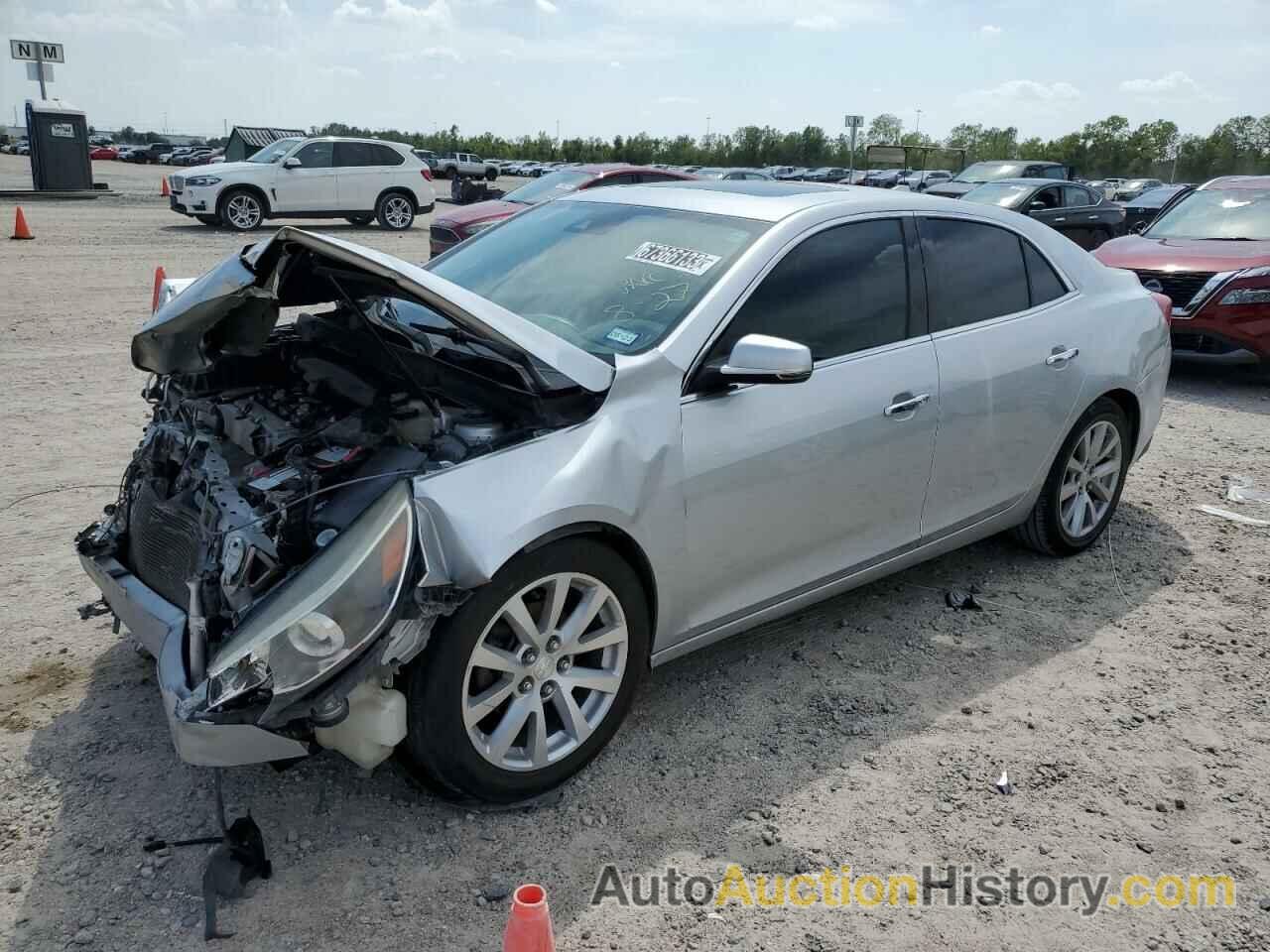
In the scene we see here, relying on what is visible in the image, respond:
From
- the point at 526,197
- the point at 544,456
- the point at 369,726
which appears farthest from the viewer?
the point at 526,197

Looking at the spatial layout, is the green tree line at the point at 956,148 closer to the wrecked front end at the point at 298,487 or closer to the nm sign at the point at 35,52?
the nm sign at the point at 35,52

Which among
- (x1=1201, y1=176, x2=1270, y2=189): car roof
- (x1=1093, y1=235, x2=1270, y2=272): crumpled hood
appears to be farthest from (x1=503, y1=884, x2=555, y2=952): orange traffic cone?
(x1=1201, y1=176, x2=1270, y2=189): car roof

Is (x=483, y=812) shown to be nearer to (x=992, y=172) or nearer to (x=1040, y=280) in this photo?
(x=1040, y=280)

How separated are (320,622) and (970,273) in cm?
306

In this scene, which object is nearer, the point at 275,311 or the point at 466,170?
the point at 275,311

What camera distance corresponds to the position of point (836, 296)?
3.76m

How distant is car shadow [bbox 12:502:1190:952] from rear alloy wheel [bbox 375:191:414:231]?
699 inches

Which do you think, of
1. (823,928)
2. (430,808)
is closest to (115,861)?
(430,808)

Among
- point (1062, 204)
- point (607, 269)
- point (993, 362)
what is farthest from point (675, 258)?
point (1062, 204)

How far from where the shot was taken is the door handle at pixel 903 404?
3.76 m

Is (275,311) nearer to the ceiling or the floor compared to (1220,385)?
nearer to the ceiling

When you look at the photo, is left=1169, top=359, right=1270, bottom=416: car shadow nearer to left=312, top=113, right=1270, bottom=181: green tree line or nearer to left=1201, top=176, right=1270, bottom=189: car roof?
left=1201, top=176, right=1270, bottom=189: car roof

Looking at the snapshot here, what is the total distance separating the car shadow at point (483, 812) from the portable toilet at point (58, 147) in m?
24.1

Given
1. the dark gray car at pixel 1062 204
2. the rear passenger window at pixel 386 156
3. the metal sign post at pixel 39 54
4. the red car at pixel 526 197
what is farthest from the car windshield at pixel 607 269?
the metal sign post at pixel 39 54
